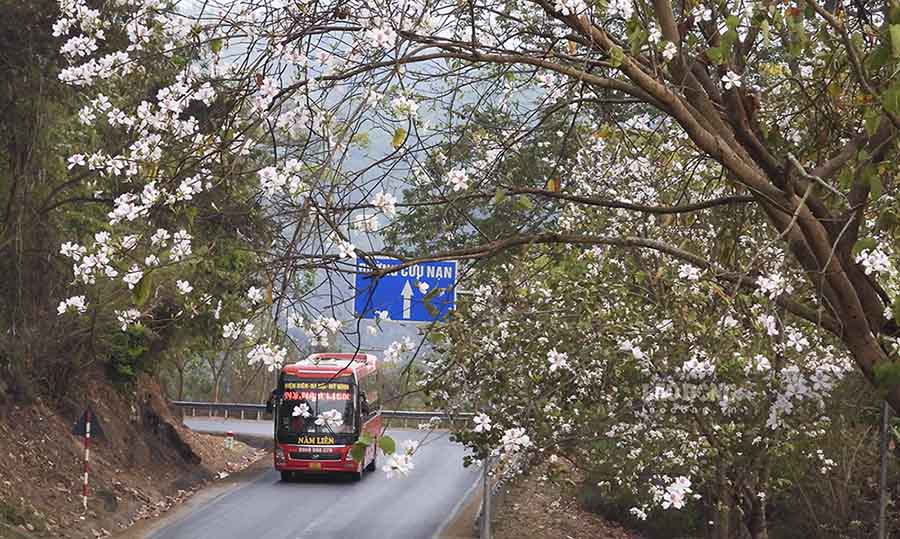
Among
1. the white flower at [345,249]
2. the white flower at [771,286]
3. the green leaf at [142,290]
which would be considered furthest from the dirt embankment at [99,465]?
the white flower at [771,286]

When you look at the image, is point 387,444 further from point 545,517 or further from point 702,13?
point 545,517

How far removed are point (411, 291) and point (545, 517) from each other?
13.4m

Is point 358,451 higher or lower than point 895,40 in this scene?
lower

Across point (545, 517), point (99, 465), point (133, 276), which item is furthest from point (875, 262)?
point (99, 465)

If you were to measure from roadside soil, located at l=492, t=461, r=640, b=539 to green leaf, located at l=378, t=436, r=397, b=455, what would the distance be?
42.2 ft

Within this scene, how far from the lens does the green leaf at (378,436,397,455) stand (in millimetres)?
4672

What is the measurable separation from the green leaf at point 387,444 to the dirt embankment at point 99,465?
12.7 meters

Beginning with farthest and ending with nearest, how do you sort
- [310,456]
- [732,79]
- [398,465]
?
[310,456] < [732,79] < [398,465]

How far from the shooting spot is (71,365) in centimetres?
2269

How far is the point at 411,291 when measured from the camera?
8.96 m

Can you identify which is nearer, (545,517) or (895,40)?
(895,40)

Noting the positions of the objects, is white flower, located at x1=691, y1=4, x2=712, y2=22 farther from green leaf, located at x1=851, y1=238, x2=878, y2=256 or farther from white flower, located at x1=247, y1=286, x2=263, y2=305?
white flower, located at x1=247, y1=286, x2=263, y2=305

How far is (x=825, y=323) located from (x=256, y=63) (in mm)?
3062

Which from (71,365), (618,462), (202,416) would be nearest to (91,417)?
(71,365)
